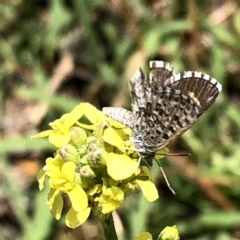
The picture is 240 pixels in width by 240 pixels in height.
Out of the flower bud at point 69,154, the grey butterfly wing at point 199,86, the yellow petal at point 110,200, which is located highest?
the grey butterfly wing at point 199,86

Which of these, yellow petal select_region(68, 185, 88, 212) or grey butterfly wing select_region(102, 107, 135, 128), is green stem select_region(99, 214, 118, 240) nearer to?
yellow petal select_region(68, 185, 88, 212)

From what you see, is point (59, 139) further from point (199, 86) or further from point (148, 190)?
point (199, 86)

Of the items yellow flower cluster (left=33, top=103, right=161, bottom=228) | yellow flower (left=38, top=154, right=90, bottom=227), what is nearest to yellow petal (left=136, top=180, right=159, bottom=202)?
yellow flower cluster (left=33, top=103, right=161, bottom=228)

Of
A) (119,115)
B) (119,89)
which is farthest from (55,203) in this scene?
(119,89)

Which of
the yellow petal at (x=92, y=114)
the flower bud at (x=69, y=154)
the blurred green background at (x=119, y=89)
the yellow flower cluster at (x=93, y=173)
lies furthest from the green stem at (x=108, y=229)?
the blurred green background at (x=119, y=89)

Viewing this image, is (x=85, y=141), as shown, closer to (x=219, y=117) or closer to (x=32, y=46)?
(x=219, y=117)

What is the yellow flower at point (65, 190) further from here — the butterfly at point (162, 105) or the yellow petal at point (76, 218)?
the butterfly at point (162, 105)
